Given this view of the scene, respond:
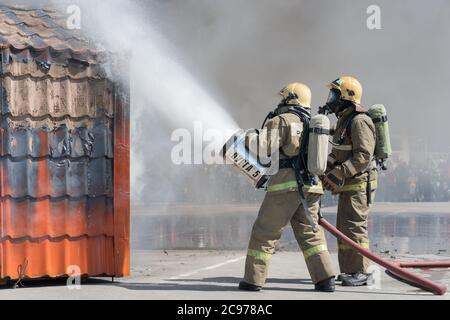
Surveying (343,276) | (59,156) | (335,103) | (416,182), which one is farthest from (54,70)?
(416,182)

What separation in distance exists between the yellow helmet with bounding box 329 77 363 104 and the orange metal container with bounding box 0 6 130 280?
1.77 m

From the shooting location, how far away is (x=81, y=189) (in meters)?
5.77

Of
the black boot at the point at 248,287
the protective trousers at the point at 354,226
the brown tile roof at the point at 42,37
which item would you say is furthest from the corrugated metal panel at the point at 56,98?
the protective trousers at the point at 354,226

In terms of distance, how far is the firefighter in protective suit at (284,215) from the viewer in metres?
5.51

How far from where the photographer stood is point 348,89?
618 centimetres

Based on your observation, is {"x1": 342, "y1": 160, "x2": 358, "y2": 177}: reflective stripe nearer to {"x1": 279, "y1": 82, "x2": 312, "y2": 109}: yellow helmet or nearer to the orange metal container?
{"x1": 279, "y1": 82, "x2": 312, "y2": 109}: yellow helmet

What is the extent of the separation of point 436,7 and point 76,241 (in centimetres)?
1352

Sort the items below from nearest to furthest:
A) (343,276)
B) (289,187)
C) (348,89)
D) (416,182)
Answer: (289,187) < (343,276) < (348,89) < (416,182)

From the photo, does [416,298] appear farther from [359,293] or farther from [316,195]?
[316,195]

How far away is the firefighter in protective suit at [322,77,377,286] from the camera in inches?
235

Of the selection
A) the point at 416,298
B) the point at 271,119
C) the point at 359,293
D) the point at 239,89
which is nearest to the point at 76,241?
the point at 271,119

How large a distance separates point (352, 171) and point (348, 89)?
0.73 meters

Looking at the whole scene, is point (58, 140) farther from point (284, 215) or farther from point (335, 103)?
point (335, 103)

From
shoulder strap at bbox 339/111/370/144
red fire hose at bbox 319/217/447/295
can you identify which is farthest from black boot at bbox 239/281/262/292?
shoulder strap at bbox 339/111/370/144
